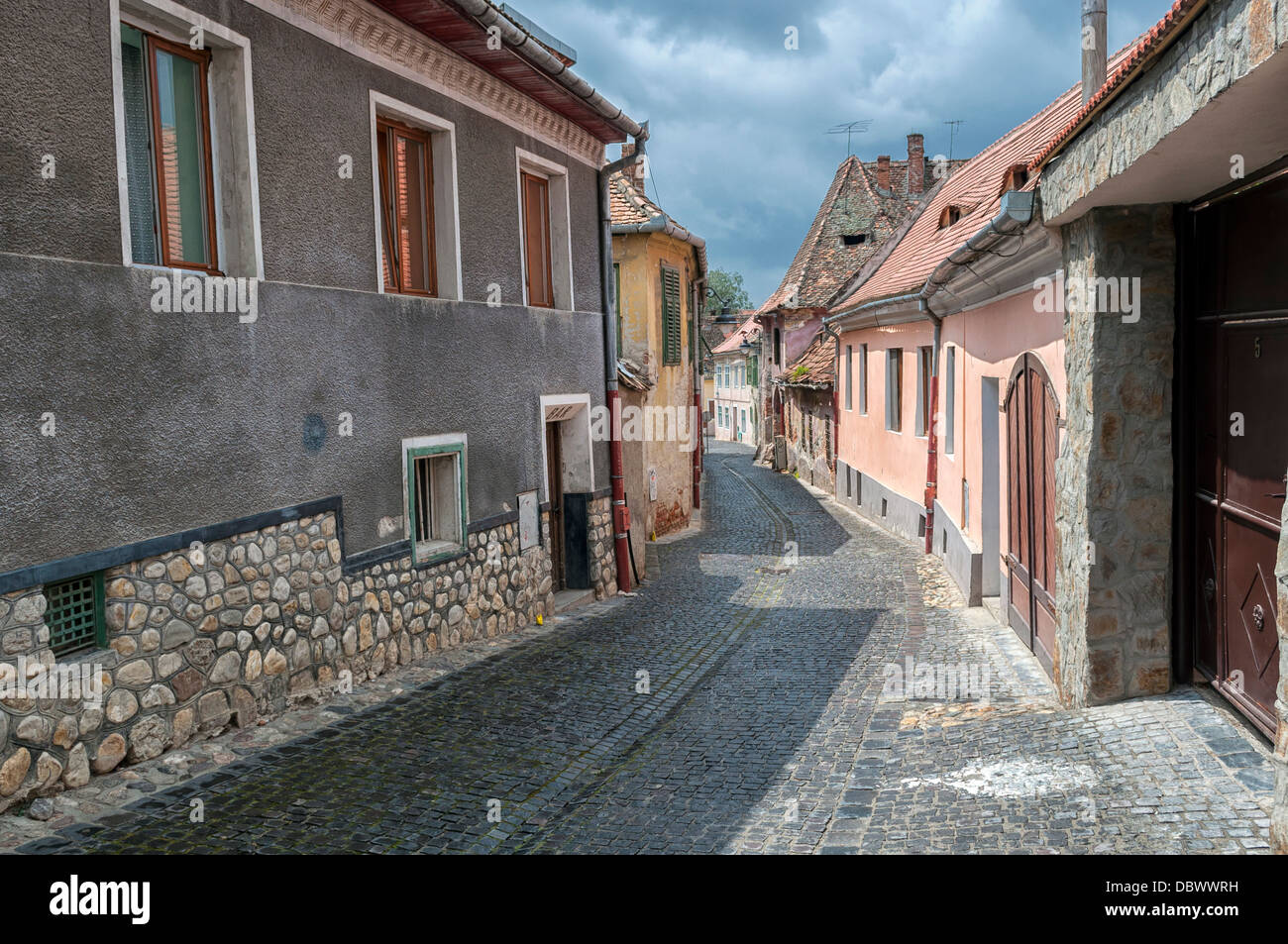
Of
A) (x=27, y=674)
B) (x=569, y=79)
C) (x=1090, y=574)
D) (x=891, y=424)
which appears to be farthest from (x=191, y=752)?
(x=891, y=424)

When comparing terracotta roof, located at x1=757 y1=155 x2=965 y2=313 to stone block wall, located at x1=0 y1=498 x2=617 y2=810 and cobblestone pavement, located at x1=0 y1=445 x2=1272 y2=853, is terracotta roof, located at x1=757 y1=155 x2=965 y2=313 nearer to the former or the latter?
cobblestone pavement, located at x1=0 y1=445 x2=1272 y2=853

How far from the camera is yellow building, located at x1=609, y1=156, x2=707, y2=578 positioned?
16.0m

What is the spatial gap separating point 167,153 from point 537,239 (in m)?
5.76

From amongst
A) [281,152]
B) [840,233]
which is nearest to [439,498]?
[281,152]

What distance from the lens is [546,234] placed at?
39.3 feet

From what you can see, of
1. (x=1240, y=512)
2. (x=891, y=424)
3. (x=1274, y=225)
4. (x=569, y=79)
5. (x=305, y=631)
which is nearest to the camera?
(x=1274, y=225)

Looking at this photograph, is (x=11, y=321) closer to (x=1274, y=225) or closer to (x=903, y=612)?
(x=1274, y=225)

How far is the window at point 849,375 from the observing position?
Answer: 22.9 m

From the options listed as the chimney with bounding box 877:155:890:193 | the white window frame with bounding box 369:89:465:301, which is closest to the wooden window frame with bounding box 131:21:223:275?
the white window frame with bounding box 369:89:465:301

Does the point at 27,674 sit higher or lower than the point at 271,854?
higher

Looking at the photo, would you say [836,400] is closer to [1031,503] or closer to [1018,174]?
[1018,174]

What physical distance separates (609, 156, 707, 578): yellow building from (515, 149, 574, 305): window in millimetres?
3269

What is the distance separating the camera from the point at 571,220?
40.3 feet
